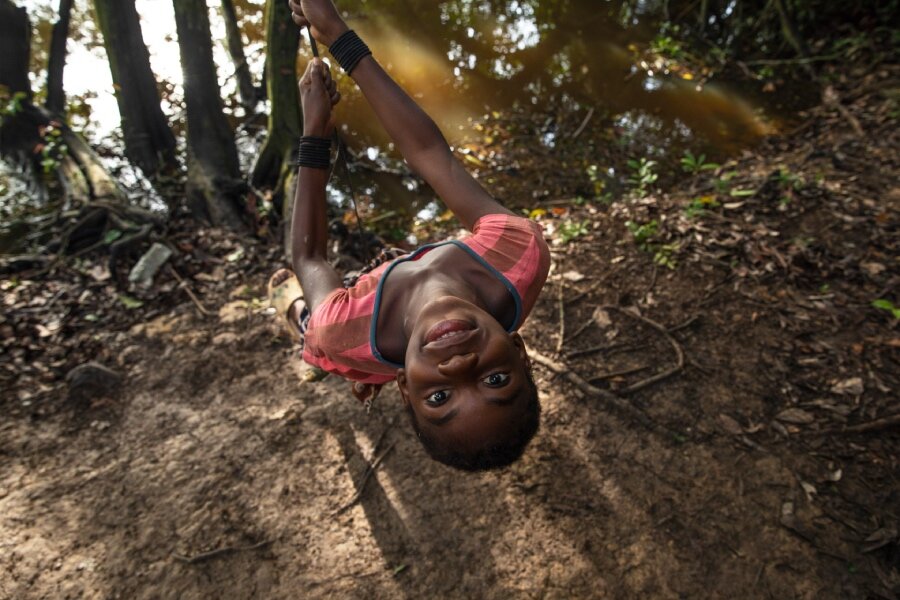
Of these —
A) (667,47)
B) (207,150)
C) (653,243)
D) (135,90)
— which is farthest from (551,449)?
(667,47)

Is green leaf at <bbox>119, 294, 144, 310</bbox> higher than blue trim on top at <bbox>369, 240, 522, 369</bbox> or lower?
lower

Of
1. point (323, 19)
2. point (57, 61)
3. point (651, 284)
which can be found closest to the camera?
point (323, 19)

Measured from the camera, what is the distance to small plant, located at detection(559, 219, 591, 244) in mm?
4517

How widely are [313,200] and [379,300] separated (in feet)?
2.70

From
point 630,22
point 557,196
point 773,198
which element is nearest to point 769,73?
point 630,22

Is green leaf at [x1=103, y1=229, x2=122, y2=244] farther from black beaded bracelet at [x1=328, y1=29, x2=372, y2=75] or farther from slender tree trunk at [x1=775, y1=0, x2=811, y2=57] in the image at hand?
slender tree trunk at [x1=775, y1=0, x2=811, y2=57]

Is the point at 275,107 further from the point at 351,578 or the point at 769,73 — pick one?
the point at 769,73

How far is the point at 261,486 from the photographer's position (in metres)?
2.92

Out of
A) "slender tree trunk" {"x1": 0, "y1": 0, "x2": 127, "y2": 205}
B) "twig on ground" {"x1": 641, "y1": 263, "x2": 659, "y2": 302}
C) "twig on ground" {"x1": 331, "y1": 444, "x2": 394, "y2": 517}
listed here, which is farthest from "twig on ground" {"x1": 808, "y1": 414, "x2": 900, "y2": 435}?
"slender tree trunk" {"x1": 0, "y1": 0, "x2": 127, "y2": 205}

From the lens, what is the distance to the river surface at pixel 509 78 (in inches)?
241

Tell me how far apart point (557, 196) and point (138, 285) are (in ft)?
13.6

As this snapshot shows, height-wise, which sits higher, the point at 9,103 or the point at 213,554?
the point at 9,103

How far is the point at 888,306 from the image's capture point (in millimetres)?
3297

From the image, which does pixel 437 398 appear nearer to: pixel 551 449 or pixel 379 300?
pixel 379 300
